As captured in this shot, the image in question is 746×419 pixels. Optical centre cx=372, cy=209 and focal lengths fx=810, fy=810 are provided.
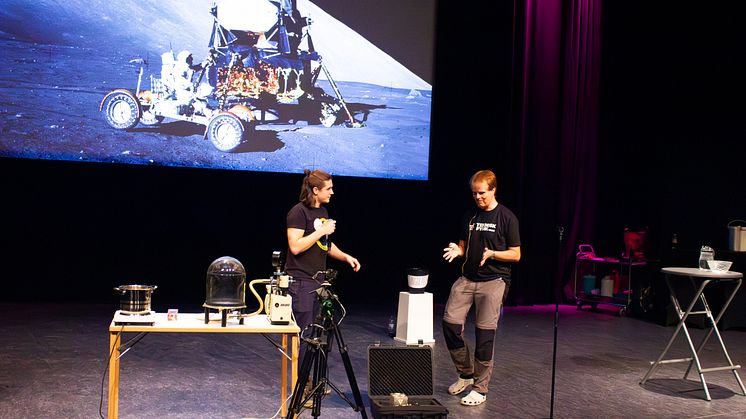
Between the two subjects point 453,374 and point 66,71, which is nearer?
point 453,374

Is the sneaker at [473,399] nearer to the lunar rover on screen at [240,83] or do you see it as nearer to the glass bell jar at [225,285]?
the glass bell jar at [225,285]

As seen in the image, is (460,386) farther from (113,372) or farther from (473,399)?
(113,372)

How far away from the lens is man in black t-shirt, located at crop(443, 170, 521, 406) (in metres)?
5.11

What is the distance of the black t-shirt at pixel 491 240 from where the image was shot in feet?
17.0

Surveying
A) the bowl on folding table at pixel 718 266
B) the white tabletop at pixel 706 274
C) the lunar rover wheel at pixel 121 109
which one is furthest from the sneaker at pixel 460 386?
the lunar rover wheel at pixel 121 109

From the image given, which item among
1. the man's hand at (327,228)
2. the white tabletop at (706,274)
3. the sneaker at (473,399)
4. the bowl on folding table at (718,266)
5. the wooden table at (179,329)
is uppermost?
the man's hand at (327,228)

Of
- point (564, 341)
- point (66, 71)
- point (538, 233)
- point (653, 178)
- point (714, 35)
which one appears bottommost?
point (564, 341)

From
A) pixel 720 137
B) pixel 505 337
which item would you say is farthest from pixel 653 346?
pixel 720 137

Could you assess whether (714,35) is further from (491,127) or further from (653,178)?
(491,127)

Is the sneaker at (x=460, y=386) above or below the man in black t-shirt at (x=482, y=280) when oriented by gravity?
below

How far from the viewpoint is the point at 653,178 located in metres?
10.6

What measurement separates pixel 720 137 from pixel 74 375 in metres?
7.74

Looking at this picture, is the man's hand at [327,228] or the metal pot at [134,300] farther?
the man's hand at [327,228]

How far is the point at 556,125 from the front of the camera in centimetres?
1054
